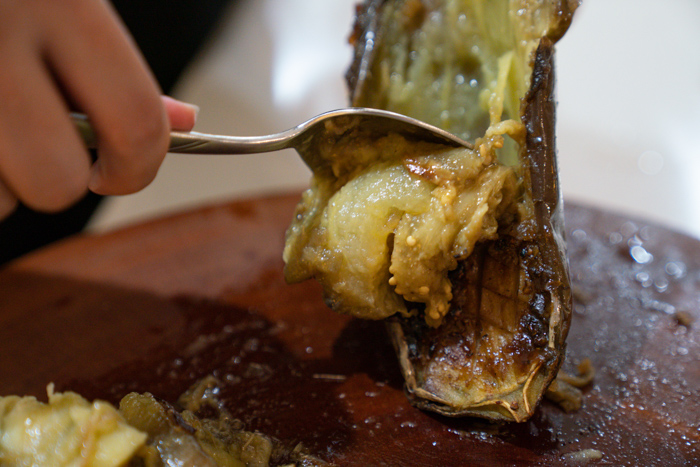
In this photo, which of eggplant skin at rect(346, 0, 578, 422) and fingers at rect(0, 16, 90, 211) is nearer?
fingers at rect(0, 16, 90, 211)

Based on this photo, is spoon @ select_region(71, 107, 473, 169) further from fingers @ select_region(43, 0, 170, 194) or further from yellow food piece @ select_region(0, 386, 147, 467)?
yellow food piece @ select_region(0, 386, 147, 467)

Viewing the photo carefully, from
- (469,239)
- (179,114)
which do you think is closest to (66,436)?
(179,114)

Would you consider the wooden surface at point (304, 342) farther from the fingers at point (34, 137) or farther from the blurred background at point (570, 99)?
the blurred background at point (570, 99)

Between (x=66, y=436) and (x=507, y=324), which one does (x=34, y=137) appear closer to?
(x=66, y=436)

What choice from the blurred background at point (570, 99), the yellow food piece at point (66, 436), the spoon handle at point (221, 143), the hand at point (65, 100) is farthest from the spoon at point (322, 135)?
the blurred background at point (570, 99)

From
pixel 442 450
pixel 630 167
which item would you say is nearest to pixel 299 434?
pixel 442 450

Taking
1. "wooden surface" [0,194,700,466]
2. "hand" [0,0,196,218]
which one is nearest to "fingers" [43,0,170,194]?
"hand" [0,0,196,218]
